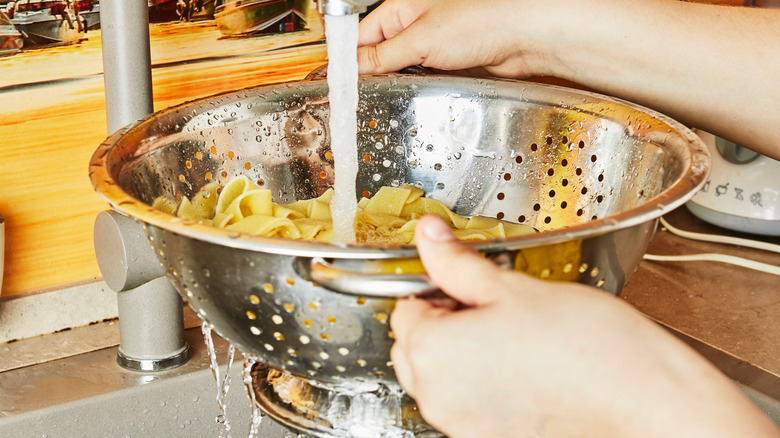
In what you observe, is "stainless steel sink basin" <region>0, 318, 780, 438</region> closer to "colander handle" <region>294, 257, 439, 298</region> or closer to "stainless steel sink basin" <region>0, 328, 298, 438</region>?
"stainless steel sink basin" <region>0, 328, 298, 438</region>

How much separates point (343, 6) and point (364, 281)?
9.4 inches

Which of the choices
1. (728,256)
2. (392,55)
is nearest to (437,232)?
(392,55)

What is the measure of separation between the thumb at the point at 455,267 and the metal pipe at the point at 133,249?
1.17 ft

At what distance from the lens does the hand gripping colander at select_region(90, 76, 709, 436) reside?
16.5 inches

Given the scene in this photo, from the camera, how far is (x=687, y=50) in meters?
0.80

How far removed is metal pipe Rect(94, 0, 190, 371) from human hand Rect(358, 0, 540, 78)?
0.23 m

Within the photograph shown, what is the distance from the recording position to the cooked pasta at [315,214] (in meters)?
0.65

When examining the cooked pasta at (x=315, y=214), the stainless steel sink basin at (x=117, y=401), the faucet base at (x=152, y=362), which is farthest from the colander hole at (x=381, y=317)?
the faucet base at (x=152, y=362)

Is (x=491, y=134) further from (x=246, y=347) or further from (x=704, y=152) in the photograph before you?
(x=246, y=347)

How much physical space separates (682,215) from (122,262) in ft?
3.16

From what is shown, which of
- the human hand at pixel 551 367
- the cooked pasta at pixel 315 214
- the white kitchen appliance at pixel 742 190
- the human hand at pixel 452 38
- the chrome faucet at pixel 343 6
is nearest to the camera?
the human hand at pixel 551 367

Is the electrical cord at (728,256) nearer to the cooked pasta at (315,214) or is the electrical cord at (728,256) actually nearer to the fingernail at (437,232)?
the cooked pasta at (315,214)

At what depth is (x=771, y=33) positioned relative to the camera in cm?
79

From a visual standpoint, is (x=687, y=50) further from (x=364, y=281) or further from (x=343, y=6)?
(x=364, y=281)
